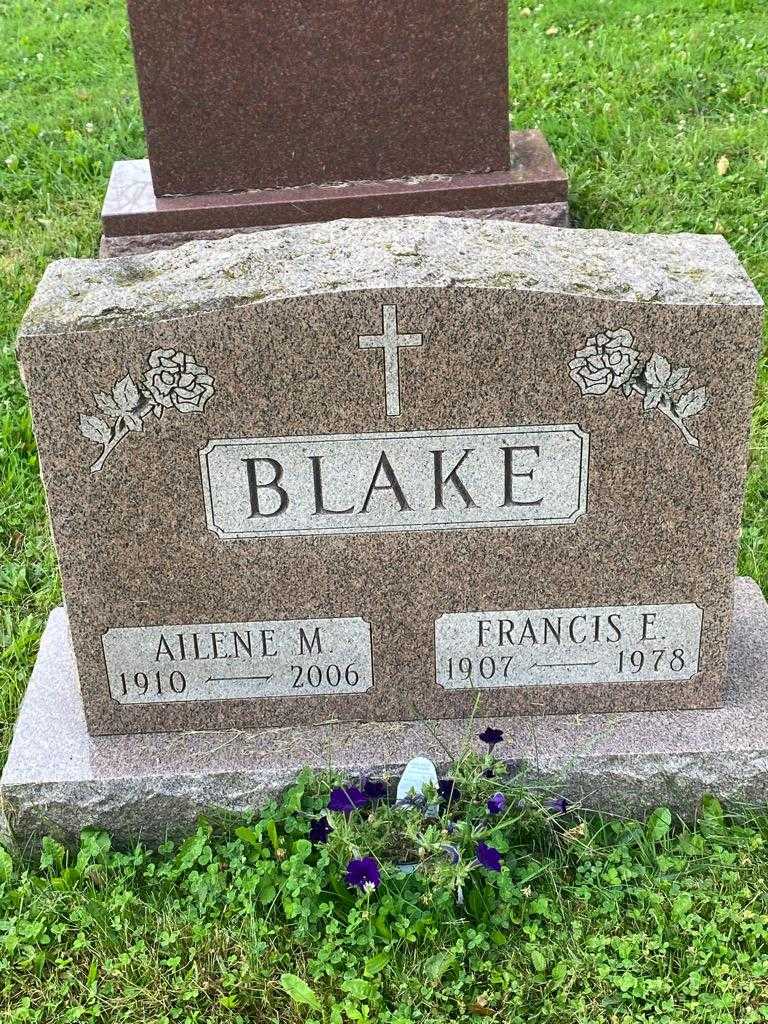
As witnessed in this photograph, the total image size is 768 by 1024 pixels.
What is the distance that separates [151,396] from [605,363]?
0.94m

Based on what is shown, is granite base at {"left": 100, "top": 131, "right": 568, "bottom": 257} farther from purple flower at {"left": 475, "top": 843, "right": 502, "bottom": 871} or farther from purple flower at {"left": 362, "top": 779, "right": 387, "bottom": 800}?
purple flower at {"left": 475, "top": 843, "right": 502, "bottom": 871}

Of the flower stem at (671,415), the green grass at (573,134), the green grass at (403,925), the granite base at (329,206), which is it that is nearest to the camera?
the green grass at (403,925)

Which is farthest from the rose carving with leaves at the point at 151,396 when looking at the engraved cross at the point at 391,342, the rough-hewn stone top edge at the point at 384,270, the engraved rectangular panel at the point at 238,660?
the engraved rectangular panel at the point at 238,660

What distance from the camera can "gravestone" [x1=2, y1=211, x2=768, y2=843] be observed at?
2494 mm

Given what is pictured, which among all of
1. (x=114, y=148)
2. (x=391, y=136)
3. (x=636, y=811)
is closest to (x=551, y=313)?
(x=636, y=811)

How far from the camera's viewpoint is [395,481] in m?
2.64

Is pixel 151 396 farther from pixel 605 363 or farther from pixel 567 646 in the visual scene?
pixel 567 646

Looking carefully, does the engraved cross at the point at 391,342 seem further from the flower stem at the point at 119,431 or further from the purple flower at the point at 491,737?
the purple flower at the point at 491,737

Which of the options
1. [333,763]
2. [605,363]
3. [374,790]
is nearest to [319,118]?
[605,363]

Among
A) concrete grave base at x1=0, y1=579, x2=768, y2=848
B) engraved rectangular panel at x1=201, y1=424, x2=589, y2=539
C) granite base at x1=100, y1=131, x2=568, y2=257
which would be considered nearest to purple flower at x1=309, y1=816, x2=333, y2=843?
concrete grave base at x1=0, y1=579, x2=768, y2=848

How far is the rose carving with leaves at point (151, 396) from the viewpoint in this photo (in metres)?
2.51

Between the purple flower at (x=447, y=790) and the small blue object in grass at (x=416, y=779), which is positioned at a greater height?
the small blue object in grass at (x=416, y=779)

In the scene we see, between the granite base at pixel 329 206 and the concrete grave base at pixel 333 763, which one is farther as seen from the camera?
the granite base at pixel 329 206

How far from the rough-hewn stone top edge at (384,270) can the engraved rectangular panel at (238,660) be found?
741 mm
